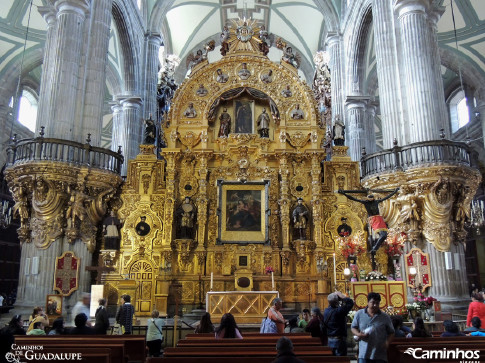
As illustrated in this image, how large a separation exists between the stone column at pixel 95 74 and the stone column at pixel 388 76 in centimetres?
943

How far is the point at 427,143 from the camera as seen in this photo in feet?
42.5

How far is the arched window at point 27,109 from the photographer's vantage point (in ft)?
81.5

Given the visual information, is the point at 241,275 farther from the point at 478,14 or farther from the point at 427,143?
the point at 478,14

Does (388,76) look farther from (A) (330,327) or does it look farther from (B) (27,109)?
(B) (27,109)

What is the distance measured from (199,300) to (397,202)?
6967 millimetres

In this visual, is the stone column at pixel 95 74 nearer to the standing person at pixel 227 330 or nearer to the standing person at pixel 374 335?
the standing person at pixel 227 330

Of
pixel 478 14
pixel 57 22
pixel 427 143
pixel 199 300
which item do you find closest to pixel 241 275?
pixel 199 300

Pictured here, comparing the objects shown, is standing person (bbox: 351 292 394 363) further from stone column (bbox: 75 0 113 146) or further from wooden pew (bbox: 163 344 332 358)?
stone column (bbox: 75 0 113 146)

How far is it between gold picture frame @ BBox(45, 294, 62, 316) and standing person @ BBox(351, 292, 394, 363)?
30.7 feet

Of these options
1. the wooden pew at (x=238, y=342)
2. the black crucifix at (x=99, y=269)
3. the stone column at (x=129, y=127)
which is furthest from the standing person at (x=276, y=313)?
the stone column at (x=129, y=127)

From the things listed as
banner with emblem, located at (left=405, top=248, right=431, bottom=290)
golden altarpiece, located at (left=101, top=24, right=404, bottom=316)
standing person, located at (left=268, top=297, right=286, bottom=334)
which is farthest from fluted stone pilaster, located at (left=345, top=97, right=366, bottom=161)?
standing person, located at (left=268, top=297, right=286, bottom=334)

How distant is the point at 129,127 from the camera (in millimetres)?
21562

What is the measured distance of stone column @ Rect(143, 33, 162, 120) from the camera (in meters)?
22.8

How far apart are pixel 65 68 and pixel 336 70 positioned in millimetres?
13435
